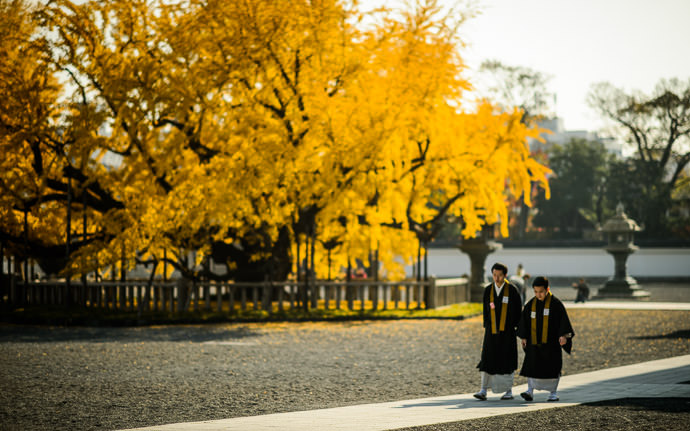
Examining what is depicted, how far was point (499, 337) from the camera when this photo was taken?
9.37m

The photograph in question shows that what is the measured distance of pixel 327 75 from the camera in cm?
2122

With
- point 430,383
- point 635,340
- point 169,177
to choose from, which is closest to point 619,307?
point 635,340

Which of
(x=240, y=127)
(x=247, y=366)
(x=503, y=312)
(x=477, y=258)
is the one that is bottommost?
(x=247, y=366)

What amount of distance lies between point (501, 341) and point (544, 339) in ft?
1.66

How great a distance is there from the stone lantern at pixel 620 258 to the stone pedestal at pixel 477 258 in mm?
8417

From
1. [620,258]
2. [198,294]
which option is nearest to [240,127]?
[198,294]

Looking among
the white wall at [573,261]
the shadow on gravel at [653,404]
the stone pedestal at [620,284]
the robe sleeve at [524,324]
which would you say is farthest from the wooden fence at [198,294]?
the white wall at [573,261]

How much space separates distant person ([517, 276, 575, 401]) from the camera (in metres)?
9.06

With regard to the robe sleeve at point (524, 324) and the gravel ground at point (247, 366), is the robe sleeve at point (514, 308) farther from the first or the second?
the gravel ground at point (247, 366)

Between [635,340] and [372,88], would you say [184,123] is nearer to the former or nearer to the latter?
[372,88]

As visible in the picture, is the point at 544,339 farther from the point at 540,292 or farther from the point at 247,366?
the point at 247,366

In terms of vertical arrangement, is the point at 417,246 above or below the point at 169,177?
below

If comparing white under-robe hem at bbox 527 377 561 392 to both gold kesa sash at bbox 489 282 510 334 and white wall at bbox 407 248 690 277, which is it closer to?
gold kesa sash at bbox 489 282 510 334

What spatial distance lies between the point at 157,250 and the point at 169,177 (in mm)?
2448
